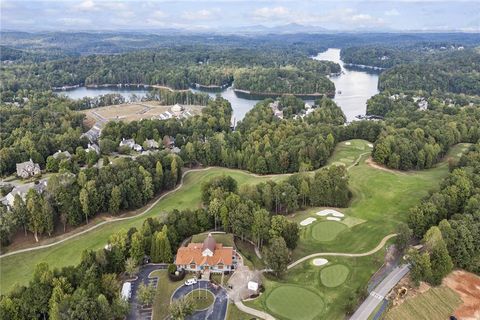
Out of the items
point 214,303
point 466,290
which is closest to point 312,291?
point 214,303

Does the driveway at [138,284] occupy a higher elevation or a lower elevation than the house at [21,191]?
lower

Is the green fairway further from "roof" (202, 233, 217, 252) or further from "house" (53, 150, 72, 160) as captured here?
"house" (53, 150, 72, 160)

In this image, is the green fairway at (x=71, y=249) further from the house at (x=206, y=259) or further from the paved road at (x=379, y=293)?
the paved road at (x=379, y=293)

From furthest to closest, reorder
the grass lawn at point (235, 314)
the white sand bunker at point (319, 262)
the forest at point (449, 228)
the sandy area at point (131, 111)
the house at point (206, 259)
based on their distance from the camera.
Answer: the sandy area at point (131, 111), the white sand bunker at point (319, 262), the house at point (206, 259), the forest at point (449, 228), the grass lawn at point (235, 314)

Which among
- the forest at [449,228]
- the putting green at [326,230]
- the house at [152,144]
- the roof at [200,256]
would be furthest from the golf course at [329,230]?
the house at [152,144]

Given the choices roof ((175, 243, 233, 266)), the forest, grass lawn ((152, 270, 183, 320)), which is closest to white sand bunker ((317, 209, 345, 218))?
the forest

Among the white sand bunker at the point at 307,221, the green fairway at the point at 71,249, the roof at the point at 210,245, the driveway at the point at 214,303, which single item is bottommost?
the green fairway at the point at 71,249

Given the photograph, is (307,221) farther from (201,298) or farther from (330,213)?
(201,298)
